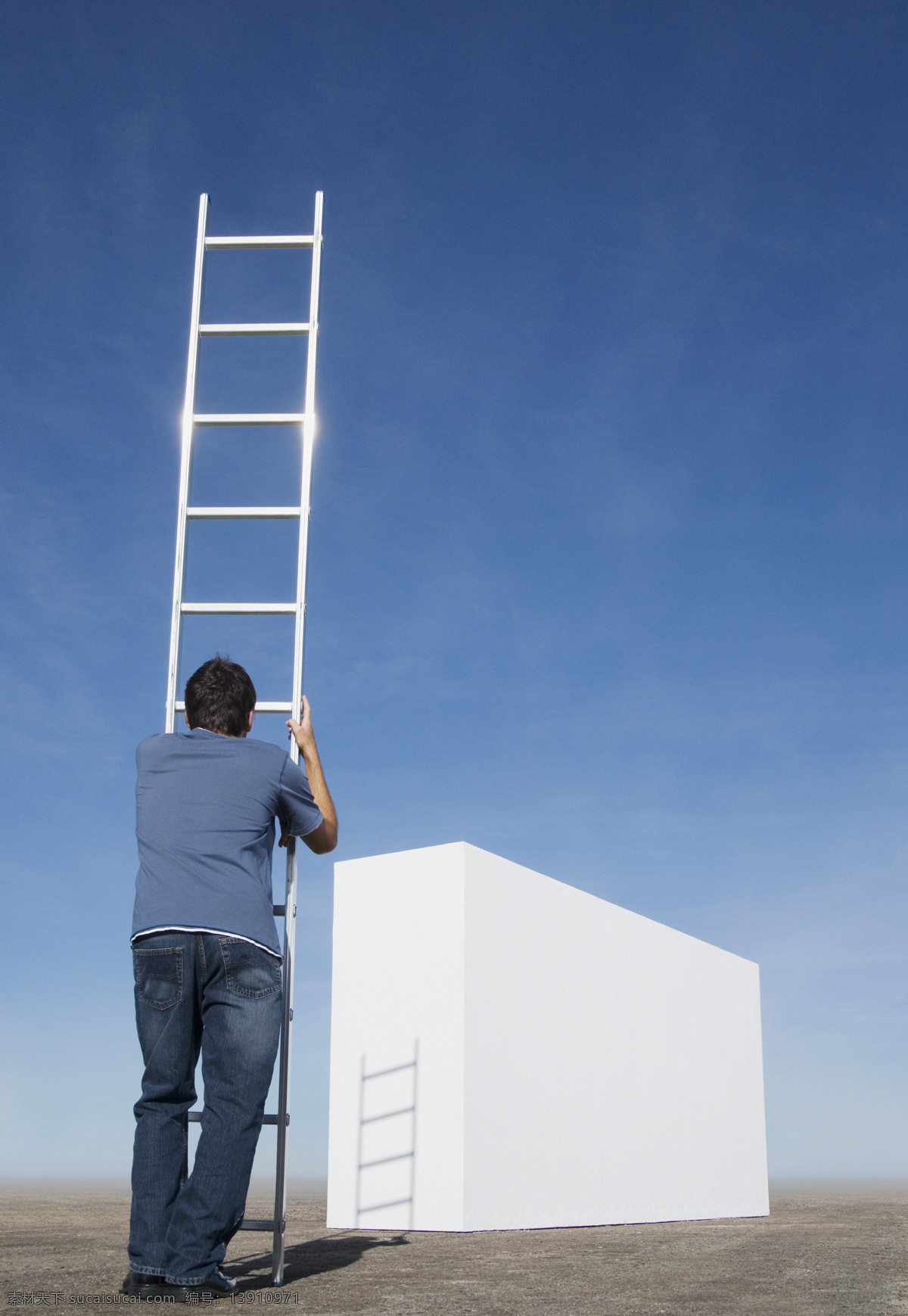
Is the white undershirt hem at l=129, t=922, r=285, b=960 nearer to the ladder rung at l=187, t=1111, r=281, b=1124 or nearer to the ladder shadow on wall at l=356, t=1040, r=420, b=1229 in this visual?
the ladder rung at l=187, t=1111, r=281, b=1124

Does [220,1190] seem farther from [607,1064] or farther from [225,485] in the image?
[607,1064]

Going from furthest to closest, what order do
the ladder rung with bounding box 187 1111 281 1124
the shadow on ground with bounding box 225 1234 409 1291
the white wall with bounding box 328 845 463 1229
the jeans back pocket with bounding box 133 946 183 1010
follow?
the white wall with bounding box 328 845 463 1229 < the shadow on ground with bounding box 225 1234 409 1291 < the ladder rung with bounding box 187 1111 281 1124 < the jeans back pocket with bounding box 133 946 183 1010

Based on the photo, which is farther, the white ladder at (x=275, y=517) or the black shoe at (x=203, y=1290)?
the white ladder at (x=275, y=517)

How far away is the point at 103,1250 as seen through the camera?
3824mm

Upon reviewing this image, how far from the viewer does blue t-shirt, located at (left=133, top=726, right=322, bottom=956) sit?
8.04 ft

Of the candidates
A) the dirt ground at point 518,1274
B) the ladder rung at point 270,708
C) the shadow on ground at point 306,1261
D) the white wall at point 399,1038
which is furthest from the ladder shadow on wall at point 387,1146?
Result: the ladder rung at point 270,708

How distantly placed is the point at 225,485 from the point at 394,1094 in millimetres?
5764

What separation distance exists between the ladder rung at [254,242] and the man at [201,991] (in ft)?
5.97

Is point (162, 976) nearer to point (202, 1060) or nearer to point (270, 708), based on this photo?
point (202, 1060)

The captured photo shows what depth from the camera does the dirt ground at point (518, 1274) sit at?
246cm

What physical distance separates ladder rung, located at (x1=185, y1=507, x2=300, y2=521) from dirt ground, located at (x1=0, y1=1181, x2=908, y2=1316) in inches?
78.4

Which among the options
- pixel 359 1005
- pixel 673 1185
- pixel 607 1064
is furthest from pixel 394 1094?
pixel 673 1185

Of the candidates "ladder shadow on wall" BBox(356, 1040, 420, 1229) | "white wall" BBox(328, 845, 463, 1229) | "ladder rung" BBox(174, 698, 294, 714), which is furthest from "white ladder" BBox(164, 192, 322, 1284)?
"ladder shadow on wall" BBox(356, 1040, 420, 1229)

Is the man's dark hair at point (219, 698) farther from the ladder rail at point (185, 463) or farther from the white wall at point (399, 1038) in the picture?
the white wall at point (399, 1038)
